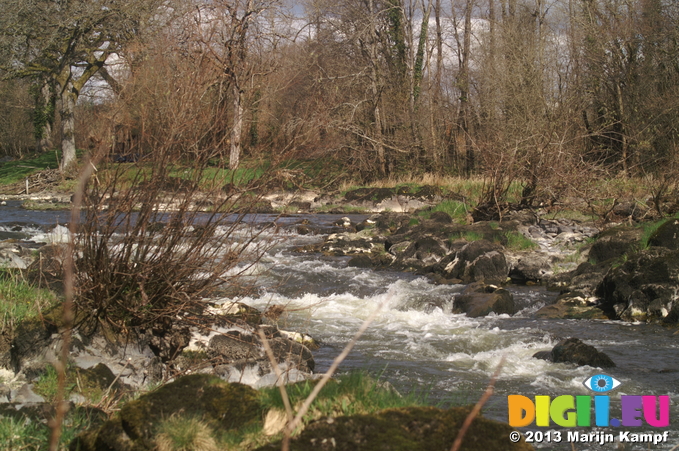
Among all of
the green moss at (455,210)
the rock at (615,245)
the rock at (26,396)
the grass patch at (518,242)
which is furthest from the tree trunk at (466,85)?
the rock at (26,396)

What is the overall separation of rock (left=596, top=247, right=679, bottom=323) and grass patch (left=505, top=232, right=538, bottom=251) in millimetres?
3721

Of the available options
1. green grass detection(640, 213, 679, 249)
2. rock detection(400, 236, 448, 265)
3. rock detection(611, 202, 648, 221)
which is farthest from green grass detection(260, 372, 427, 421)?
rock detection(611, 202, 648, 221)

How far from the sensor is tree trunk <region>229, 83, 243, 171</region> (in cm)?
494

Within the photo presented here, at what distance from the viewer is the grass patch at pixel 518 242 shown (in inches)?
494

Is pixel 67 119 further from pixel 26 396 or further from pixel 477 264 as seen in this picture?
pixel 26 396

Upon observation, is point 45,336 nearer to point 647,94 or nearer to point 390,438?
point 390,438

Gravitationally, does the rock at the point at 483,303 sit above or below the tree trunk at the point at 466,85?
below

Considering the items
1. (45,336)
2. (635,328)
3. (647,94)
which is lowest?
(635,328)

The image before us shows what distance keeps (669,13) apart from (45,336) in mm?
21083

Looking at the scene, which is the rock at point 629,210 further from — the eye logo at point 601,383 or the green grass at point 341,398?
the green grass at point 341,398

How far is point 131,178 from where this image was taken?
493 centimetres

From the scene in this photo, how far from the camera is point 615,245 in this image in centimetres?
1051

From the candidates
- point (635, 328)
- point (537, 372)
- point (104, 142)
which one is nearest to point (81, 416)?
point (104, 142)

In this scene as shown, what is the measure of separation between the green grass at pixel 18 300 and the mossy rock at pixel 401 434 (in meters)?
3.13
